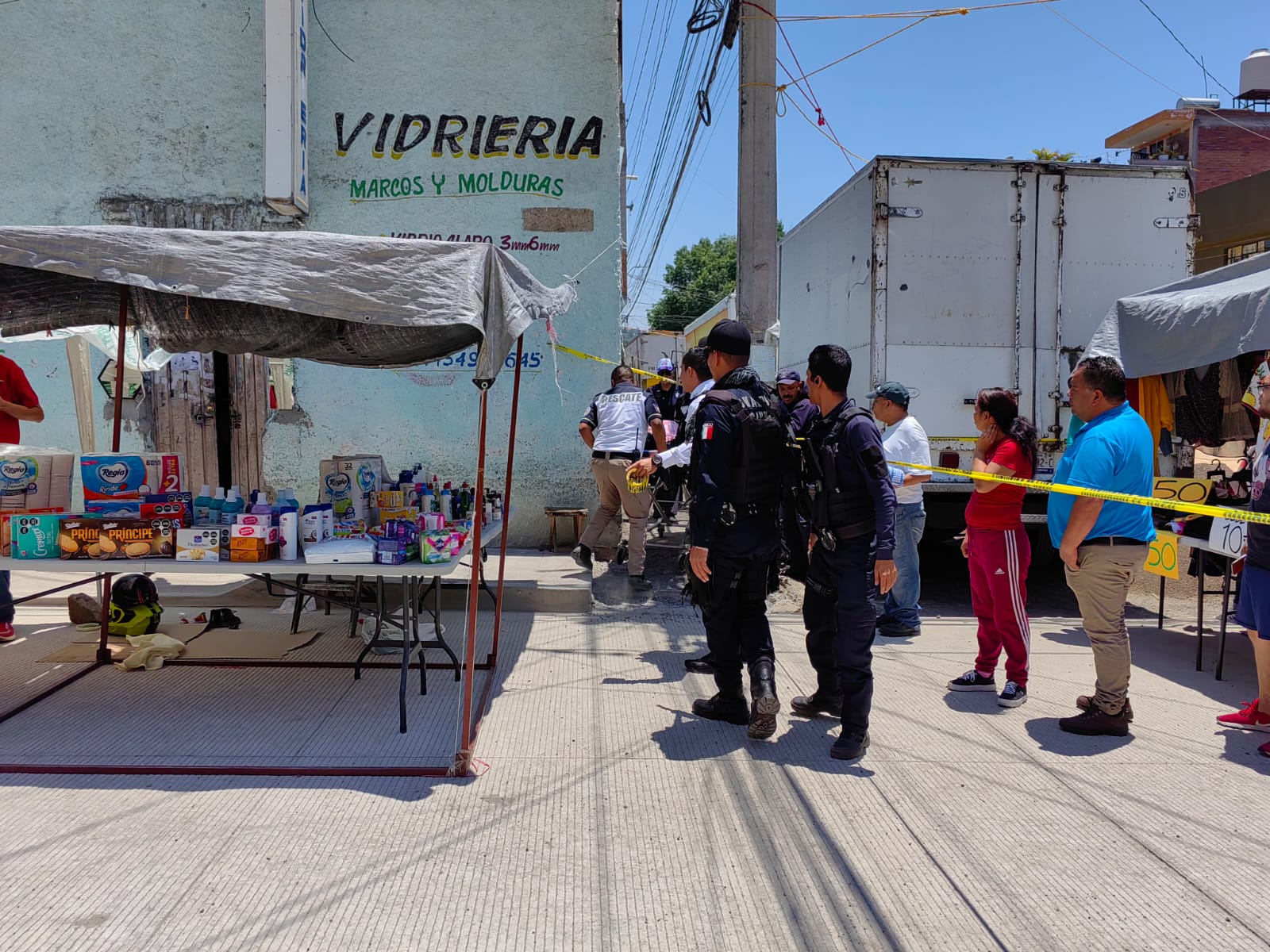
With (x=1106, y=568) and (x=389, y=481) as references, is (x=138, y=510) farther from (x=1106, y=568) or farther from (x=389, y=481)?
(x=1106, y=568)

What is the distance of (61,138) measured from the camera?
863cm

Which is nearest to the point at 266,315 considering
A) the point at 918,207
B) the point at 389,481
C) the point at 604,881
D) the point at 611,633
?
the point at 389,481

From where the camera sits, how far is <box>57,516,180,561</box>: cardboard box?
4398 mm

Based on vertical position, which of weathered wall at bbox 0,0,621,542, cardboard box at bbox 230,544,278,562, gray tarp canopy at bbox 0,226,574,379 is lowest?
cardboard box at bbox 230,544,278,562

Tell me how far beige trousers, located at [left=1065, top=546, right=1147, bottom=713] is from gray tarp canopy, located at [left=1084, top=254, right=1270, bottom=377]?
2.05 meters

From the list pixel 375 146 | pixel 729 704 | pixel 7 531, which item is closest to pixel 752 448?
pixel 729 704

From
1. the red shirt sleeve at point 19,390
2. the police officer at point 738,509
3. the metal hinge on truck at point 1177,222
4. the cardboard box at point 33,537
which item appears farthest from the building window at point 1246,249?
the cardboard box at point 33,537

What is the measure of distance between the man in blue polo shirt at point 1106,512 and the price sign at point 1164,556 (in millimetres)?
1693

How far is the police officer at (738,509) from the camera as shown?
4.22 m

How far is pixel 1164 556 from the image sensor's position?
588 centimetres

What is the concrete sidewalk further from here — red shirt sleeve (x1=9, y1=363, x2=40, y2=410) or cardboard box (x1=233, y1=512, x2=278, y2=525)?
red shirt sleeve (x1=9, y1=363, x2=40, y2=410)

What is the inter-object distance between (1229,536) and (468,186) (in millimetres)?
7164

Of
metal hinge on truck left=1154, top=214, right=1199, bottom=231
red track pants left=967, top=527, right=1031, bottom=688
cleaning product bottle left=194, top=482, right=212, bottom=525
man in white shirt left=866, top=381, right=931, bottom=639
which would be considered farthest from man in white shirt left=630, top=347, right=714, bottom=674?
metal hinge on truck left=1154, top=214, right=1199, bottom=231

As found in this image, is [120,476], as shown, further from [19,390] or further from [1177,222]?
[1177,222]
